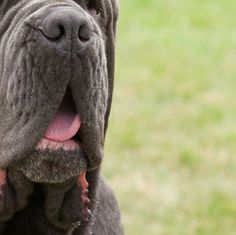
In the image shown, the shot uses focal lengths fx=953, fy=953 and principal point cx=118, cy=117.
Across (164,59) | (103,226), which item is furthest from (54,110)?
(164,59)

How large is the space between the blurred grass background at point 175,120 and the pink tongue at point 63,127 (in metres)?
2.72

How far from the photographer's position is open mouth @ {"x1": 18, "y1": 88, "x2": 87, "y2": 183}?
301 cm

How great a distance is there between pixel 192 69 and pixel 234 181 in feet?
7.57

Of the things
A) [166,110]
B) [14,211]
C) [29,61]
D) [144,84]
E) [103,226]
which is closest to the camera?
[29,61]

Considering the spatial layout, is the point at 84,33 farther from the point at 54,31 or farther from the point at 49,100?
the point at 49,100

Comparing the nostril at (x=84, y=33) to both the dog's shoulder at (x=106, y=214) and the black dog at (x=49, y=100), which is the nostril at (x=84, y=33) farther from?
the dog's shoulder at (x=106, y=214)

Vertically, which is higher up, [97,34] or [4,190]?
[97,34]

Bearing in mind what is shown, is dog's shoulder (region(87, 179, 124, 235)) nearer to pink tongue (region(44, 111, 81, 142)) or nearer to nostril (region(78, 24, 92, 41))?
pink tongue (region(44, 111, 81, 142))

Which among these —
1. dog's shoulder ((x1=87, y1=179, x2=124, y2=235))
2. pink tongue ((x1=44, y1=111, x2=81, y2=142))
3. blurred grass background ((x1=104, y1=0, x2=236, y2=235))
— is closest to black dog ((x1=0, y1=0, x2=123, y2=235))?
pink tongue ((x1=44, y1=111, x2=81, y2=142))

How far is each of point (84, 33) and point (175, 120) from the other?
439 centimetres

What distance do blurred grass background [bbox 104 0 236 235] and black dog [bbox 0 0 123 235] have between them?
263 centimetres

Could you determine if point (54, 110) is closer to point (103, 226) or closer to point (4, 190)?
point (4, 190)

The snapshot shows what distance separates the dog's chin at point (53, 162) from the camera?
3008mm

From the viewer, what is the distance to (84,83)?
303 cm
